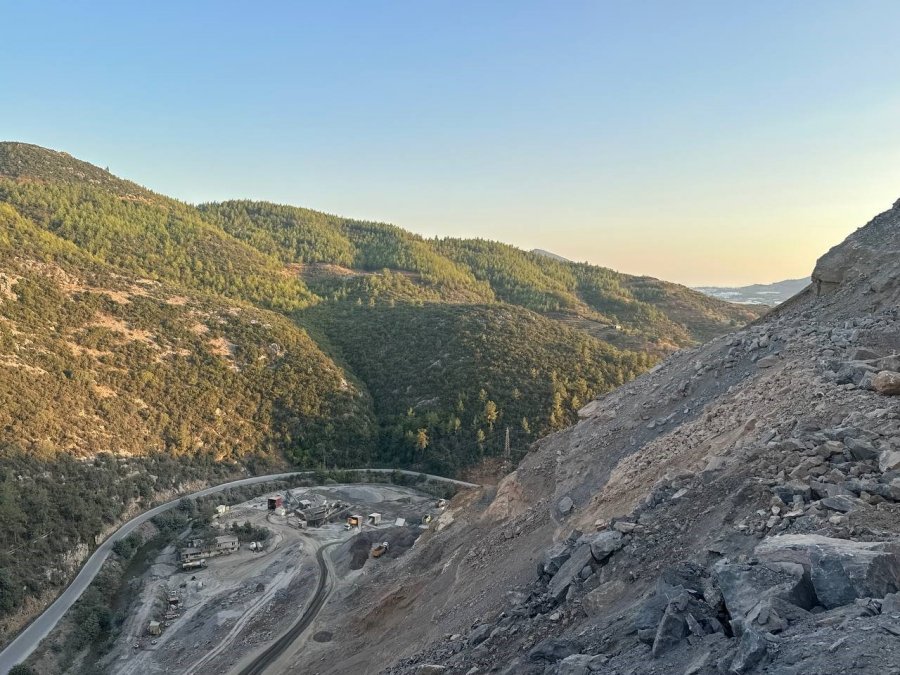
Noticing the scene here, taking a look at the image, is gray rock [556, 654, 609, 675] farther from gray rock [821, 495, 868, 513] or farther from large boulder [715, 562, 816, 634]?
gray rock [821, 495, 868, 513]

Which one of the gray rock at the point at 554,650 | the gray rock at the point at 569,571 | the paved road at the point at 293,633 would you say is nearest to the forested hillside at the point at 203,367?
the paved road at the point at 293,633

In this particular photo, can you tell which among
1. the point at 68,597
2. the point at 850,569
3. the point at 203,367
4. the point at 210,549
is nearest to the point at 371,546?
the point at 210,549

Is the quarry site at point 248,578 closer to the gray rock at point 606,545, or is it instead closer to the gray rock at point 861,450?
the gray rock at point 606,545

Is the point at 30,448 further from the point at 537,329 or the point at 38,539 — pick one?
the point at 537,329

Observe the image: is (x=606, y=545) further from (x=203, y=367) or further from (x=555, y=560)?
(x=203, y=367)

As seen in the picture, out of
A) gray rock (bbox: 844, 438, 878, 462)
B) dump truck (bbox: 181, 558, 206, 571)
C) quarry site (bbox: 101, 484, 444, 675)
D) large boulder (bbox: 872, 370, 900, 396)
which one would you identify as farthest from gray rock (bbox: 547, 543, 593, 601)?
dump truck (bbox: 181, 558, 206, 571)

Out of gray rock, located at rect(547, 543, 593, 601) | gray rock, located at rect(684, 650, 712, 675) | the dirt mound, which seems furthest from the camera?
the dirt mound
